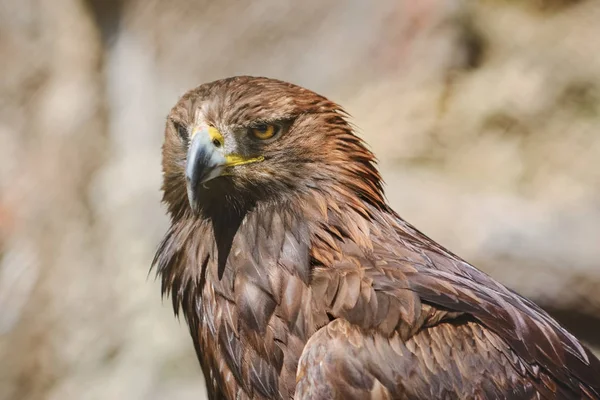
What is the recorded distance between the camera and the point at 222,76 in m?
4.61

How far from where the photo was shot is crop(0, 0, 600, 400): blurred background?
4.06 meters

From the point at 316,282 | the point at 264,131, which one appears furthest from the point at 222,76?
the point at 316,282

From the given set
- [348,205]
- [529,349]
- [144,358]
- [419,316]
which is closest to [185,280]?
[348,205]

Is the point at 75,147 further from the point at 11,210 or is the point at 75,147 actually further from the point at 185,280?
the point at 185,280

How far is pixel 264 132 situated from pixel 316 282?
1.56 feet

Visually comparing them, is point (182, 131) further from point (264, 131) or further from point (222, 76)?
point (222, 76)

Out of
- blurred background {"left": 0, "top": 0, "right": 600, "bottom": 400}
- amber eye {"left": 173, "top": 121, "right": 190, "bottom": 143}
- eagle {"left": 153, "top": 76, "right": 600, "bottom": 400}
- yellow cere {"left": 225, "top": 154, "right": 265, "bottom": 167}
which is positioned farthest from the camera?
blurred background {"left": 0, "top": 0, "right": 600, "bottom": 400}

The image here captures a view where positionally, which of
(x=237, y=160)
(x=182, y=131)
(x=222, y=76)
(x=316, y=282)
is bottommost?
(x=316, y=282)

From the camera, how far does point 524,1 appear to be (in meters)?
4.26

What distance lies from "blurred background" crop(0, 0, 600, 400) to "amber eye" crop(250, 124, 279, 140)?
1.92 m

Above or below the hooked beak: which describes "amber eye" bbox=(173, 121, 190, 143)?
above

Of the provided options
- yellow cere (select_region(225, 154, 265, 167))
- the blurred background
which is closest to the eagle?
yellow cere (select_region(225, 154, 265, 167))

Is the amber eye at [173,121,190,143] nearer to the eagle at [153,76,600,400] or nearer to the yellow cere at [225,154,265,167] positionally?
the eagle at [153,76,600,400]

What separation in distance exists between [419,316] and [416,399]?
230 mm
